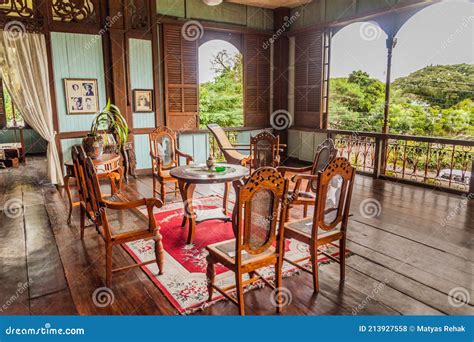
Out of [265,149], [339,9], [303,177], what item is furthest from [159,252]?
[339,9]

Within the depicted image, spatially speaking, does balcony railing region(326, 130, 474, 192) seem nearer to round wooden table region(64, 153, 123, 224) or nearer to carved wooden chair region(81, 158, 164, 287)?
round wooden table region(64, 153, 123, 224)

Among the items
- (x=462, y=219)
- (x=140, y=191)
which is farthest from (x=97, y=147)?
(x=462, y=219)

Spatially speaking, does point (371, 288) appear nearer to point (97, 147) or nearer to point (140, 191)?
point (97, 147)

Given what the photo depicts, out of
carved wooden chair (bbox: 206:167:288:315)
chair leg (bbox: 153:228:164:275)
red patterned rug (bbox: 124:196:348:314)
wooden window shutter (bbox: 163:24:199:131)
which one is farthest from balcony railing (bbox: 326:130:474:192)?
chair leg (bbox: 153:228:164:275)

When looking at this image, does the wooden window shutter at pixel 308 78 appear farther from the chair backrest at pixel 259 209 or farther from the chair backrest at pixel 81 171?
the chair backrest at pixel 259 209

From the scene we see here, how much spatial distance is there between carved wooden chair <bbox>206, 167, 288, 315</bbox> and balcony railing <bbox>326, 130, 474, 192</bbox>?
4.01 metres

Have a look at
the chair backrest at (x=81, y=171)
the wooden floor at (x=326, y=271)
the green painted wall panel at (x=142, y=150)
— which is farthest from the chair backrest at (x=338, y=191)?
the green painted wall panel at (x=142, y=150)

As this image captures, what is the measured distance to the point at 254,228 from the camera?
2.15 metres

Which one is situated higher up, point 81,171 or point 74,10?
point 74,10

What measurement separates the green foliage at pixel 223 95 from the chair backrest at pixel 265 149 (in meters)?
4.96

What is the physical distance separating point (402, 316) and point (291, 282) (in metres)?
0.76

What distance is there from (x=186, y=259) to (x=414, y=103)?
18.0 feet

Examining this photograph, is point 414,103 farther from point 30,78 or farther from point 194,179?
point 30,78

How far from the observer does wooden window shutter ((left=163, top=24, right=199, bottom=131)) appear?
6438 mm
